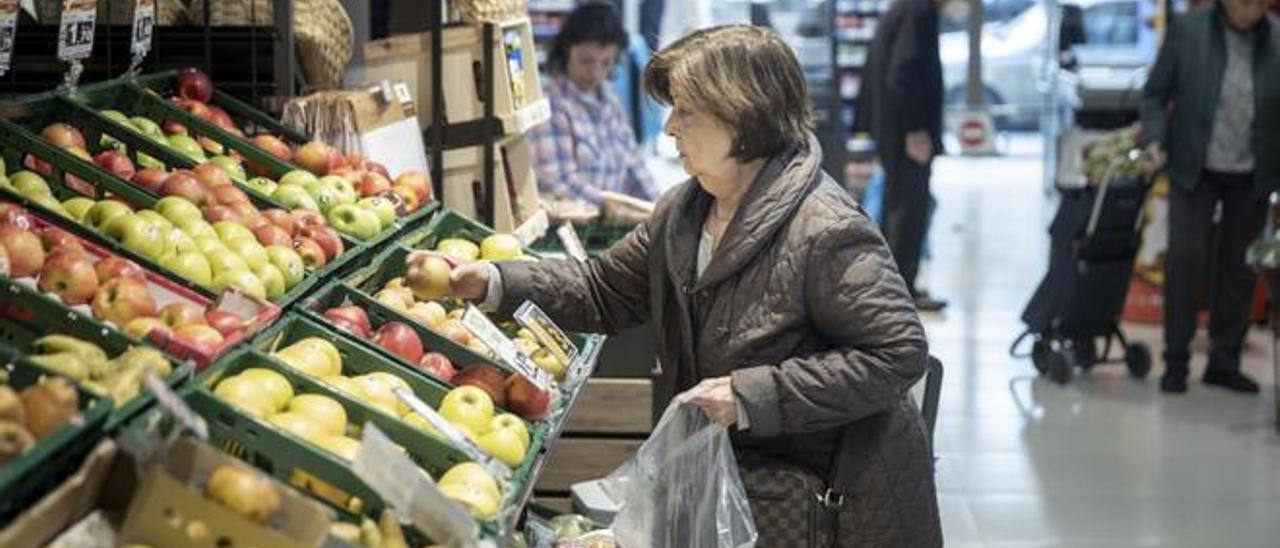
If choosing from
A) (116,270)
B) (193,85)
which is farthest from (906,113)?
(116,270)

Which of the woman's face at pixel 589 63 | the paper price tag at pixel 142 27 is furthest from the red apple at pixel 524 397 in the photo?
the woman's face at pixel 589 63

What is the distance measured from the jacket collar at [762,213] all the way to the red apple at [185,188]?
40.8 inches

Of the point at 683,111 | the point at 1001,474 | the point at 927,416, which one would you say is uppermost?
the point at 683,111

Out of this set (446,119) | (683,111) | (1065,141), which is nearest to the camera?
(683,111)

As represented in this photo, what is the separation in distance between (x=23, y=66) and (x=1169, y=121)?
5.50 m

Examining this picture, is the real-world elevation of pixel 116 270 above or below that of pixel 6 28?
below

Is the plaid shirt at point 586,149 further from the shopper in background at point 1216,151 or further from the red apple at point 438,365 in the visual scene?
the red apple at point 438,365

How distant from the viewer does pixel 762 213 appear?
3844 millimetres

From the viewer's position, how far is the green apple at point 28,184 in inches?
158

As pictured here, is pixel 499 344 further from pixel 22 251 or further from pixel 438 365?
pixel 22 251

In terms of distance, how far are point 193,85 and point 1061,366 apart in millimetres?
5261

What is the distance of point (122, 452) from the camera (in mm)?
2656

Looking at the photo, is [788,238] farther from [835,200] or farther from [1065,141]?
[1065,141]

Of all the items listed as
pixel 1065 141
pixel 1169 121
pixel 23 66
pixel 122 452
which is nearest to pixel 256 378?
pixel 122 452
